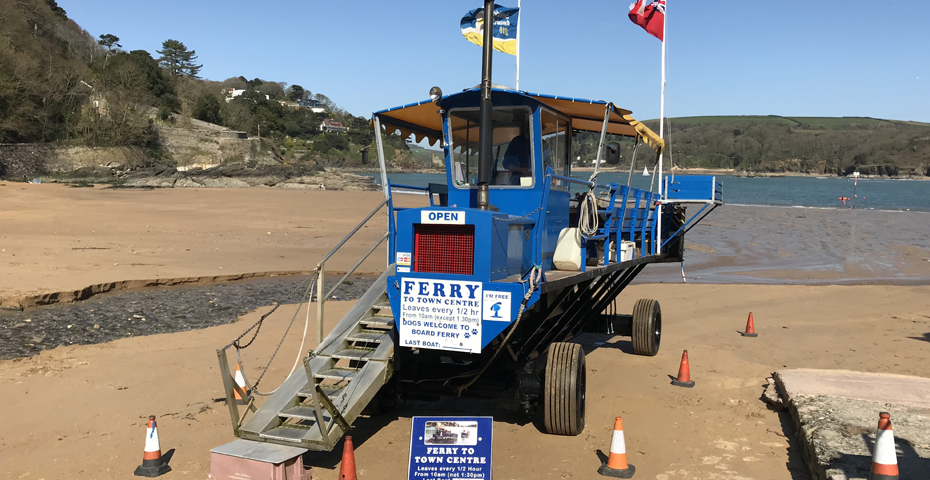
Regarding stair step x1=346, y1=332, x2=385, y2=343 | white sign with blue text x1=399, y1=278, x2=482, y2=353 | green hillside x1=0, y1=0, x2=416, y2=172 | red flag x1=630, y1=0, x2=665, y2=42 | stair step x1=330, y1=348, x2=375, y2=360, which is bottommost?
stair step x1=330, y1=348, x2=375, y2=360

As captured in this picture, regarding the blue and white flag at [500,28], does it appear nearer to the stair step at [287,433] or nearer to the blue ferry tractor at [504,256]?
the blue ferry tractor at [504,256]

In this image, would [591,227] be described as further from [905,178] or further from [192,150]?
[905,178]

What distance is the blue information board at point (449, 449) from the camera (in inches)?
203

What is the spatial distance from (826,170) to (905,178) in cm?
2417

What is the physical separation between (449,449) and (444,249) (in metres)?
1.86

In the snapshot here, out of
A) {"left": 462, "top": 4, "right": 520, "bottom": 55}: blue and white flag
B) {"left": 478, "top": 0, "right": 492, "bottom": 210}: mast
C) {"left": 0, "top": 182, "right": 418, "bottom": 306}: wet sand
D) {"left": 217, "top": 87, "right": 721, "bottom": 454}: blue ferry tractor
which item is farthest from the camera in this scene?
{"left": 0, "top": 182, "right": 418, "bottom": 306}: wet sand

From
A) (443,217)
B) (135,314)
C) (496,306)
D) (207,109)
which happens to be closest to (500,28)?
(443,217)

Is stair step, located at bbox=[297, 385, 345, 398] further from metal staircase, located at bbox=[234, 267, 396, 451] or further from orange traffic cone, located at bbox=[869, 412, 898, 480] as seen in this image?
orange traffic cone, located at bbox=[869, 412, 898, 480]

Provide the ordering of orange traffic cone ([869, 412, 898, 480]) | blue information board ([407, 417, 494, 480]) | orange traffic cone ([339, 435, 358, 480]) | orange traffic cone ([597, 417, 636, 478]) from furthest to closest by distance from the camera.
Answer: orange traffic cone ([597, 417, 636, 478])
orange traffic cone ([339, 435, 358, 480])
blue information board ([407, 417, 494, 480])
orange traffic cone ([869, 412, 898, 480])

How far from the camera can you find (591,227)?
26.0 ft

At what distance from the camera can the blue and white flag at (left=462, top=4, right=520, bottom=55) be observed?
31.5ft

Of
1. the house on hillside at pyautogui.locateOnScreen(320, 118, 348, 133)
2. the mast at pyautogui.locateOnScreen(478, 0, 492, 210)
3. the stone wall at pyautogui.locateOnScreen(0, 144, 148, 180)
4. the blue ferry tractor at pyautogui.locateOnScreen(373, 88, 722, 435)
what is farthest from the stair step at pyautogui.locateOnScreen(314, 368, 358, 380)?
the house on hillside at pyautogui.locateOnScreen(320, 118, 348, 133)

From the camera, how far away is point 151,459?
5.77 meters

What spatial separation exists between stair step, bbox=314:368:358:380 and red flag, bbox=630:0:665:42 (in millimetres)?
8402
